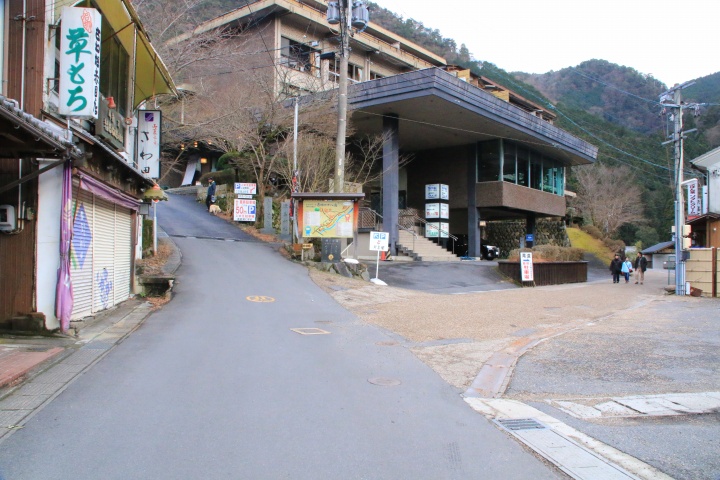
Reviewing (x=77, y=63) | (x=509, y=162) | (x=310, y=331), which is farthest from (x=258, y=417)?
(x=509, y=162)

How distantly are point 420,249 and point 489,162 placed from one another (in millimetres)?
8995

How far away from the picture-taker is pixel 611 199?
2111 inches

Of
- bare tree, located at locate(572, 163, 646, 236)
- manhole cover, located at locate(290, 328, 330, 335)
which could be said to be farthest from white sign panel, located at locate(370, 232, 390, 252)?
bare tree, located at locate(572, 163, 646, 236)

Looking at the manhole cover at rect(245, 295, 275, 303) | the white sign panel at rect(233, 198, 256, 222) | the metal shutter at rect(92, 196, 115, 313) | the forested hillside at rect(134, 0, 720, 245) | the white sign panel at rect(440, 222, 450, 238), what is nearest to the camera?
the metal shutter at rect(92, 196, 115, 313)

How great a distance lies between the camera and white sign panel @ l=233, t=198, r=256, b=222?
26.1 meters

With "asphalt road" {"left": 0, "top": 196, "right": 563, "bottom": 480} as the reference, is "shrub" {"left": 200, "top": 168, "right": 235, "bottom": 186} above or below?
above

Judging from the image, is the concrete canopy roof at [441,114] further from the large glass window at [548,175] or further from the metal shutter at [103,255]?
the metal shutter at [103,255]

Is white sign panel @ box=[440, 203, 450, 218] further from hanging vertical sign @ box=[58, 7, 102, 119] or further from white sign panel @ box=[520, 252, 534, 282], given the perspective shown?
hanging vertical sign @ box=[58, 7, 102, 119]

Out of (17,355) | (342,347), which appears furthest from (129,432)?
(342,347)

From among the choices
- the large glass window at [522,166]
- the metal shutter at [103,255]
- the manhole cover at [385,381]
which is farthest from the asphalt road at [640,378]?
the large glass window at [522,166]

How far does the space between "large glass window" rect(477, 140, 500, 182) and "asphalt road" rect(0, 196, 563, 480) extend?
82.2 feet

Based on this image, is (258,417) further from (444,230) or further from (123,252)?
(444,230)

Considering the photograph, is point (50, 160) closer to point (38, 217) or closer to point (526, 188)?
point (38, 217)

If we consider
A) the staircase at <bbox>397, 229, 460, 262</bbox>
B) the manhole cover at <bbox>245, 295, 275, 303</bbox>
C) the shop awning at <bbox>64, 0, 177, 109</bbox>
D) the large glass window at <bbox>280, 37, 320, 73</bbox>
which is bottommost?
the manhole cover at <bbox>245, 295, 275, 303</bbox>
